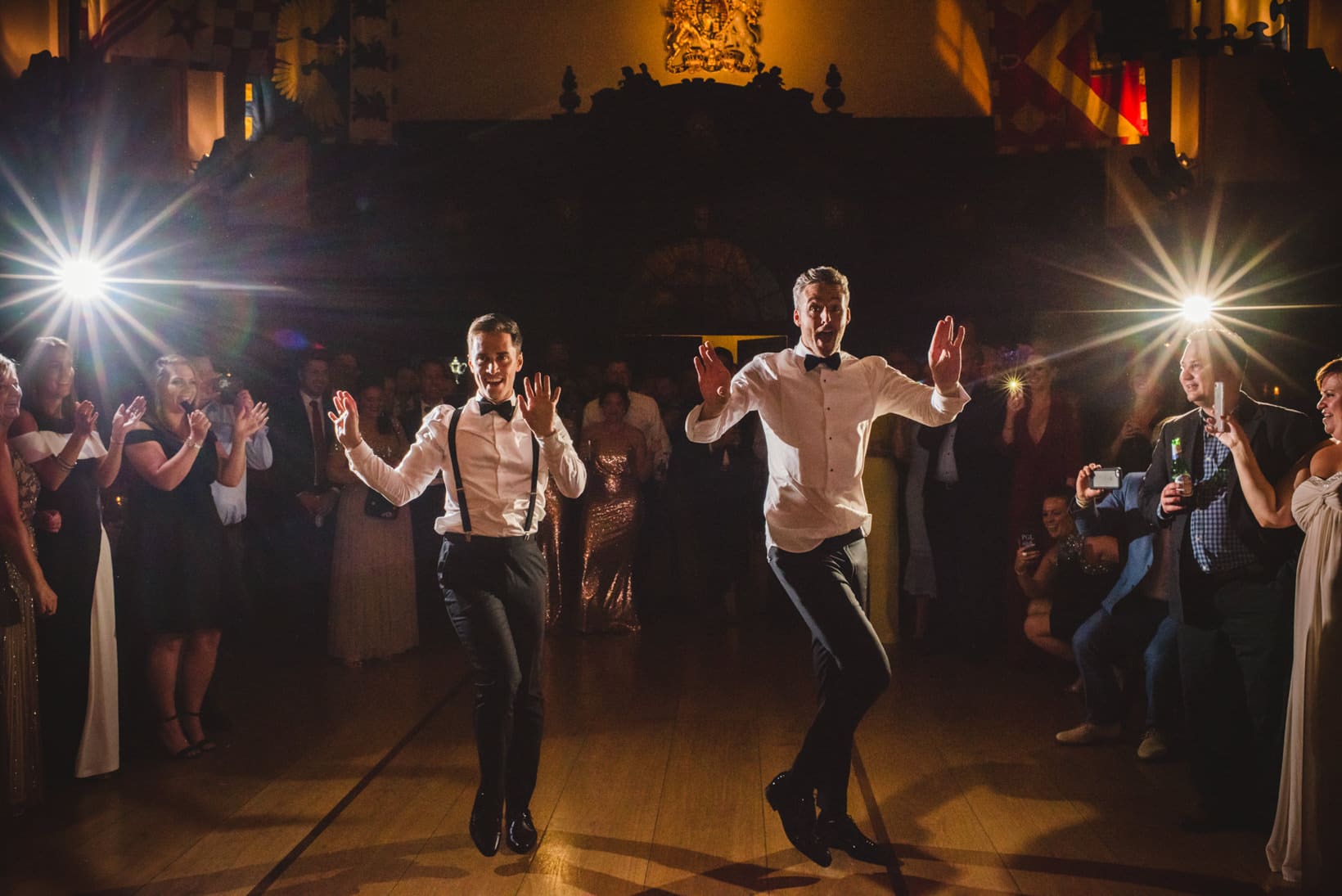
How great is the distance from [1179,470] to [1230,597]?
430 mm

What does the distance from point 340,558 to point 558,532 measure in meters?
1.50

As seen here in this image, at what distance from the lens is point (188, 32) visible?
7.41 meters

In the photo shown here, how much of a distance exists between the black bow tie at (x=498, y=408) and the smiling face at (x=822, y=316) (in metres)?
0.92

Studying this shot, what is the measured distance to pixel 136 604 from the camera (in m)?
4.33

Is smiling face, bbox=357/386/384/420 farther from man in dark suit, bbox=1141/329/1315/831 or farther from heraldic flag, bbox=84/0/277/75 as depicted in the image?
man in dark suit, bbox=1141/329/1315/831

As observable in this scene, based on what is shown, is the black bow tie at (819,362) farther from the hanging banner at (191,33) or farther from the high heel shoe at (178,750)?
the hanging banner at (191,33)

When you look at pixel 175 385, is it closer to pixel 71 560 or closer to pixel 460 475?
pixel 71 560

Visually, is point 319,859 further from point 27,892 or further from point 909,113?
point 909,113

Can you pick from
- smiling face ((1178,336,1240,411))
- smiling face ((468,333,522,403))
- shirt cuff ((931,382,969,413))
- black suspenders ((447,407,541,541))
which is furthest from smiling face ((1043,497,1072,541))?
smiling face ((468,333,522,403))

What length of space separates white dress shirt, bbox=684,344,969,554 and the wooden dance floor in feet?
3.34

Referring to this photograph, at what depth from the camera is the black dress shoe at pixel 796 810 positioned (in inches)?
126

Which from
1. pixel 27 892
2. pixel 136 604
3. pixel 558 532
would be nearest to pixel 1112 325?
pixel 558 532

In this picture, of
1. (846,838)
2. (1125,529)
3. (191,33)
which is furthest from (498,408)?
(191,33)

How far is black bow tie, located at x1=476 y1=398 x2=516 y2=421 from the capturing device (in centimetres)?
336
